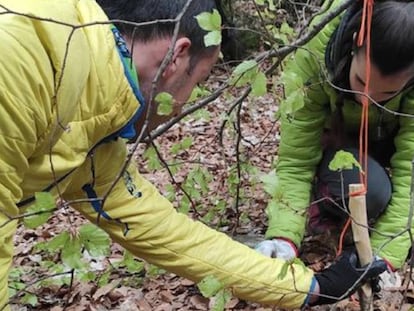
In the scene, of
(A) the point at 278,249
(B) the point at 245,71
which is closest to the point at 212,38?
(B) the point at 245,71

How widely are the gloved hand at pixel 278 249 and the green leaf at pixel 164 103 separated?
0.88 meters

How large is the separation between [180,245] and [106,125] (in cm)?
52

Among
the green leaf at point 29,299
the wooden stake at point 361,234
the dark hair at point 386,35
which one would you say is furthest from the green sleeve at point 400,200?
the green leaf at point 29,299

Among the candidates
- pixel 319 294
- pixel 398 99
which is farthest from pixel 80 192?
pixel 398 99

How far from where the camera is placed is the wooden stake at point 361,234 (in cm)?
205

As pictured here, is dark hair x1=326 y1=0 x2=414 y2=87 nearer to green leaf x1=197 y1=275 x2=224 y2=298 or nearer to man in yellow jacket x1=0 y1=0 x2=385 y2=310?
man in yellow jacket x1=0 y1=0 x2=385 y2=310

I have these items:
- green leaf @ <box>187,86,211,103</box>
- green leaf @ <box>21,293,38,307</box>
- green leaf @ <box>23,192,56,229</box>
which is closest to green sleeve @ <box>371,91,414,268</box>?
green leaf @ <box>187,86,211,103</box>

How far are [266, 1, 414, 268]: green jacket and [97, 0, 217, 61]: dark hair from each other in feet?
2.35

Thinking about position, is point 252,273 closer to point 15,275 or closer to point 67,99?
point 67,99

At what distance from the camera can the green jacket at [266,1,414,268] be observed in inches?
99.8

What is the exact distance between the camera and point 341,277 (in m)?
2.11

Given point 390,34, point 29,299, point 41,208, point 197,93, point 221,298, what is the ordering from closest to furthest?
point 41,208, point 221,298, point 390,34, point 197,93, point 29,299

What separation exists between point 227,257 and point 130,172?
375mm

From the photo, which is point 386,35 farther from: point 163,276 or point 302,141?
point 163,276
